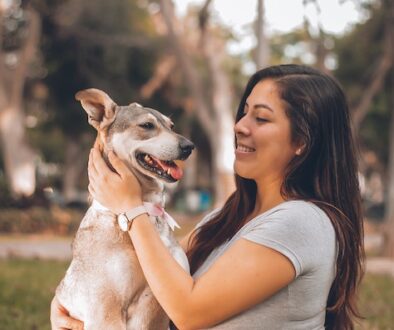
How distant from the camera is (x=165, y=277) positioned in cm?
240

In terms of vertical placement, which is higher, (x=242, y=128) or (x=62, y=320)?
(x=242, y=128)

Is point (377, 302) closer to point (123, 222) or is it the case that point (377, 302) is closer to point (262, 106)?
point (262, 106)

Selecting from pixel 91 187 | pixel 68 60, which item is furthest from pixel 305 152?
pixel 68 60

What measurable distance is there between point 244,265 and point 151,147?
Answer: 2.17ft

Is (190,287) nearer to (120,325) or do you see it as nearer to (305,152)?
(120,325)

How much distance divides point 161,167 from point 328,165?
26.8 inches

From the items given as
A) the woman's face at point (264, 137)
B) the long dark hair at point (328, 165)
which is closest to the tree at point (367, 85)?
the long dark hair at point (328, 165)

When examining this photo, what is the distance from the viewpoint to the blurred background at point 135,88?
1066 centimetres

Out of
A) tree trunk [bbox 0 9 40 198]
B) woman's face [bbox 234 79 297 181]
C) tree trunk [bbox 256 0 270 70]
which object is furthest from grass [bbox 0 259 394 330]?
tree trunk [bbox 0 9 40 198]

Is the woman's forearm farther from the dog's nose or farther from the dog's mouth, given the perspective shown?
the dog's nose

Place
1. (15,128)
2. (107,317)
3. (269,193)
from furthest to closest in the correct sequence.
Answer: (15,128), (269,193), (107,317)

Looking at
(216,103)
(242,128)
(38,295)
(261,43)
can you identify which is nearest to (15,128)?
(216,103)

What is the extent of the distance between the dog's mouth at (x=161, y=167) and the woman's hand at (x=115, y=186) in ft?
0.29

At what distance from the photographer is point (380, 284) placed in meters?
9.45
